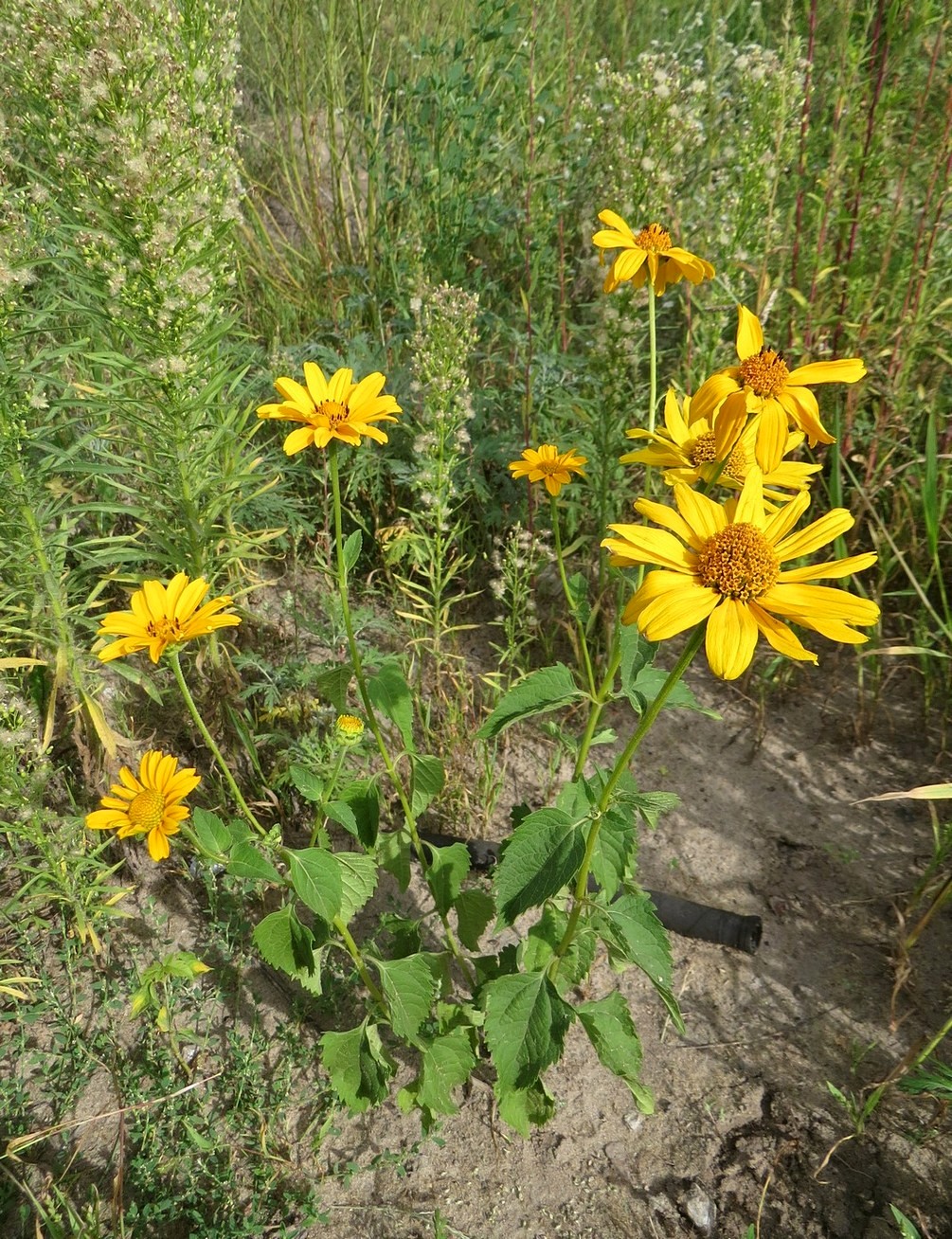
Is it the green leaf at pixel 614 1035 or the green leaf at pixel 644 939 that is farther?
the green leaf at pixel 614 1035

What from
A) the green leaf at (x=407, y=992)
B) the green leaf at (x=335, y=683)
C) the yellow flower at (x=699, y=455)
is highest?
the yellow flower at (x=699, y=455)

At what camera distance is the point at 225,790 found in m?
2.11

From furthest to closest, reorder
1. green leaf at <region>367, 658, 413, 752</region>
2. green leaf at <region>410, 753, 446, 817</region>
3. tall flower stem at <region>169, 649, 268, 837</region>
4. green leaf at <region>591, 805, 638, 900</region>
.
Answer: green leaf at <region>410, 753, 446, 817</region>, green leaf at <region>367, 658, 413, 752</region>, green leaf at <region>591, 805, 638, 900</region>, tall flower stem at <region>169, 649, 268, 837</region>

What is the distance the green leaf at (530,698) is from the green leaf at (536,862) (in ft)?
0.53

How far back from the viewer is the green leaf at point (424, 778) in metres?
1.47

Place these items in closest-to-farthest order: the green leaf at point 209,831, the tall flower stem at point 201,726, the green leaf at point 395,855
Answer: the tall flower stem at point 201,726
the green leaf at point 209,831
the green leaf at point 395,855

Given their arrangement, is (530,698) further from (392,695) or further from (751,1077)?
(751,1077)

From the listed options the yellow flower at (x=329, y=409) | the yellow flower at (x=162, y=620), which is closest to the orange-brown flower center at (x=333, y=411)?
the yellow flower at (x=329, y=409)

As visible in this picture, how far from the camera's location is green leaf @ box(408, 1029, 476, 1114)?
1416 mm

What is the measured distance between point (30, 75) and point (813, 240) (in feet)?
8.09

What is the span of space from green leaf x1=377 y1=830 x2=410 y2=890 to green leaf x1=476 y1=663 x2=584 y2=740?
1.64 ft

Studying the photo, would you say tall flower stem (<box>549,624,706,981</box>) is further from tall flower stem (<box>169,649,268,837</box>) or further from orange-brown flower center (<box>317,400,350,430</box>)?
orange-brown flower center (<box>317,400,350,430</box>)

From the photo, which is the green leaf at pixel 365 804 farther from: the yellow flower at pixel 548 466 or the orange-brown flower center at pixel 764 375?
the orange-brown flower center at pixel 764 375

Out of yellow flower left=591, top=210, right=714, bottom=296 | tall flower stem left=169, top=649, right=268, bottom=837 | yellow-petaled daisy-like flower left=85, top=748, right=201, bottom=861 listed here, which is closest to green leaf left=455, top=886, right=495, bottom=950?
tall flower stem left=169, top=649, right=268, bottom=837
